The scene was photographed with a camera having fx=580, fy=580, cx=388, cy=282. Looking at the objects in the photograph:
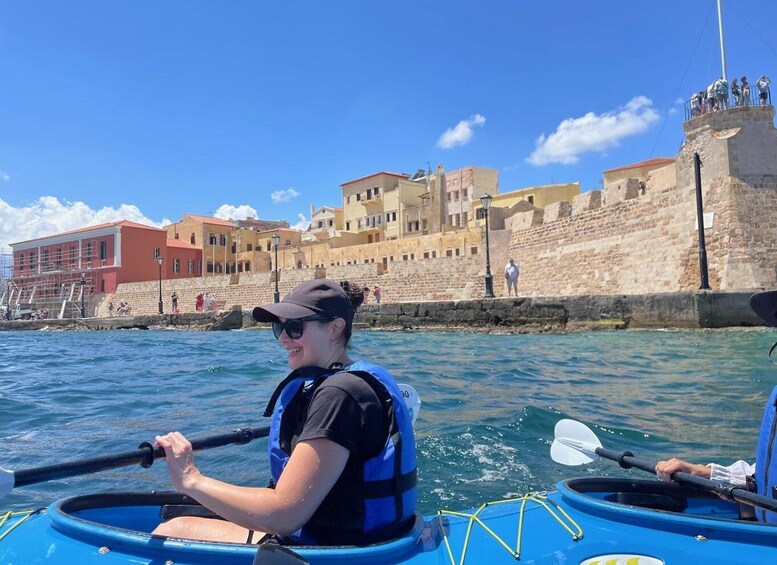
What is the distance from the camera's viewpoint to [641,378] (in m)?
8.10

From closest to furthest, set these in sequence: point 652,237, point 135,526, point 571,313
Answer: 1. point 135,526
2. point 571,313
3. point 652,237

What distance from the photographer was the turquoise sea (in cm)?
431

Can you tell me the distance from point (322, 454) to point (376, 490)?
0.27 metres

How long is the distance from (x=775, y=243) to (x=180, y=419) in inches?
634

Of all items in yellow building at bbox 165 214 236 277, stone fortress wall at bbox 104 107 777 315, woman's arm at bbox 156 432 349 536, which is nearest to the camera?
woman's arm at bbox 156 432 349 536

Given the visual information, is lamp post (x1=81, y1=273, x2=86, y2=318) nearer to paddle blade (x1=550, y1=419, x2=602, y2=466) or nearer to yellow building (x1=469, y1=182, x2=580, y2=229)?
yellow building (x1=469, y1=182, x2=580, y2=229)

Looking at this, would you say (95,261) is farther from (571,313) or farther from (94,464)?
(94,464)

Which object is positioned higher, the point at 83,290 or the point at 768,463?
the point at 83,290

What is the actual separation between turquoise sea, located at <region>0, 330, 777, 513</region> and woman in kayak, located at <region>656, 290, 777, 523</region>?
58.2 inches

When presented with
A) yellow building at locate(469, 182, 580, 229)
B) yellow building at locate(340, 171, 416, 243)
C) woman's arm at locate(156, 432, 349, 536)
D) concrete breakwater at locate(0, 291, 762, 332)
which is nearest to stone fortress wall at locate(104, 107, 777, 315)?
concrete breakwater at locate(0, 291, 762, 332)

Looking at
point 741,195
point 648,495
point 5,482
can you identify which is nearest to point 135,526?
point 5,482

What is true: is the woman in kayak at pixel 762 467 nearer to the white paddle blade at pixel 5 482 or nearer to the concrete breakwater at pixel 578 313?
the white paddle blade at pixel 5 482

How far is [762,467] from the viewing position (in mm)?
2299

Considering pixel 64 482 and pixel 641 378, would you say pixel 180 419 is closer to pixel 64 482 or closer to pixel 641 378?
pixel 64 482
